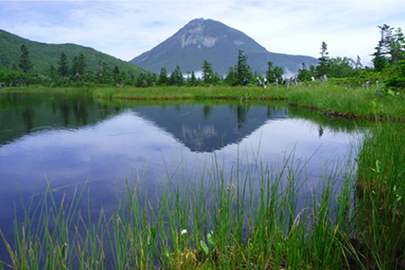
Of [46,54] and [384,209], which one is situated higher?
[46,54]

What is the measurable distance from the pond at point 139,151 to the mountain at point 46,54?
378ft

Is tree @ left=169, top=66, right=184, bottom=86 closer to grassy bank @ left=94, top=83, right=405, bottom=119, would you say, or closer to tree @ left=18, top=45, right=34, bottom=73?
grassy bank @ left=94, top=83, right=405, bottom=119

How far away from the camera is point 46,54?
141125 mm

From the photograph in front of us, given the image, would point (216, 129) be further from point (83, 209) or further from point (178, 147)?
point (83, 209)

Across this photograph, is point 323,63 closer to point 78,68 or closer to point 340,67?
point 340,67

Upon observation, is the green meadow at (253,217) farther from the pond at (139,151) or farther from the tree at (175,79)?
the tree at (175,79)

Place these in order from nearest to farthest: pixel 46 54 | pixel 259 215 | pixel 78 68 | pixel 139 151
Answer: pixel 259 215 → pixel 139 151 → pixel 78 68 → pixel 46 54

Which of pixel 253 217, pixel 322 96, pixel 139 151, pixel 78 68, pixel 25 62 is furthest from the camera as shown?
pixel 25 62

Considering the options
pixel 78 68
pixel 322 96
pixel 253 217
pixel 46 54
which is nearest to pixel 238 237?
pixel 253 217

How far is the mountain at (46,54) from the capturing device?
120688 mm

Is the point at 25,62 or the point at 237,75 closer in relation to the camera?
the point at 237,75

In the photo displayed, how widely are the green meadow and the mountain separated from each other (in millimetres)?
112369

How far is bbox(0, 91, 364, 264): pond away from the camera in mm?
4617

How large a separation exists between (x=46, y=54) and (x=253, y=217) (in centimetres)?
16202
